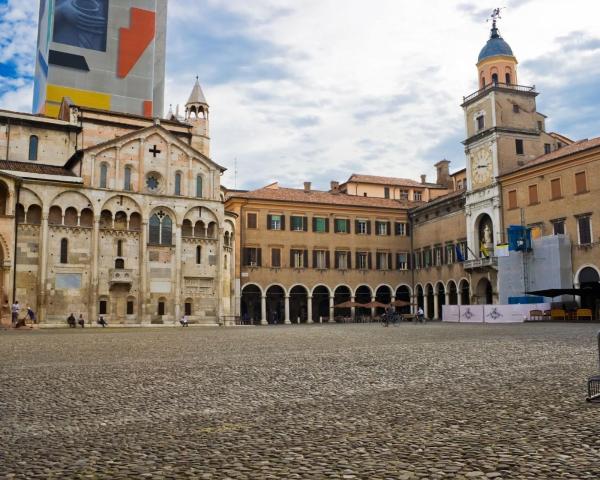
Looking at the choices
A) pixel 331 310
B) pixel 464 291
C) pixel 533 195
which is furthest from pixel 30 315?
pixel 533 195

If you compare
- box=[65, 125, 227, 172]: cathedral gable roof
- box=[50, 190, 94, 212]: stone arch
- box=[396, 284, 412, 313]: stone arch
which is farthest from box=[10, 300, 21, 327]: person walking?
box=[396, 284, 412, 313]: stone arch

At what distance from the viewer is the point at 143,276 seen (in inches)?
1548

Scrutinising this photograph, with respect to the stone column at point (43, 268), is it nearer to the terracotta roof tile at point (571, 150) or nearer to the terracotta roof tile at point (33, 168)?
the terracotta roof tile at point (33, 168)

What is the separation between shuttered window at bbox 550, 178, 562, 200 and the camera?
39750 millimetres

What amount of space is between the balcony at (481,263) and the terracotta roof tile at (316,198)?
36.6 feet

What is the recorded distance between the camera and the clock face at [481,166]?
152 ft

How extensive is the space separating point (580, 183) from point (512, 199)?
599cm

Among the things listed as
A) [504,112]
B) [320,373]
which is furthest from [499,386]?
[504,112]

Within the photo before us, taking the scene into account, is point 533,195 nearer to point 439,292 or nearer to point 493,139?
point 493,139

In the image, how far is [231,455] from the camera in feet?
14.2

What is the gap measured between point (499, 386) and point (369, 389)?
5.31 feet

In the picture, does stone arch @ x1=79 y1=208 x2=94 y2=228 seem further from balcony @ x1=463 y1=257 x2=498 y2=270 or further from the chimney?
the chimney

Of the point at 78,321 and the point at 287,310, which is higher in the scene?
the point at 287,310

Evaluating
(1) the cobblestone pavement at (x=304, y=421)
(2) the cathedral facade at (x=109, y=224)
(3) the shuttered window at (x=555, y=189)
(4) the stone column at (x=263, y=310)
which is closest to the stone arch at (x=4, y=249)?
(2) the cathedral facade at (x=109, y=224)
